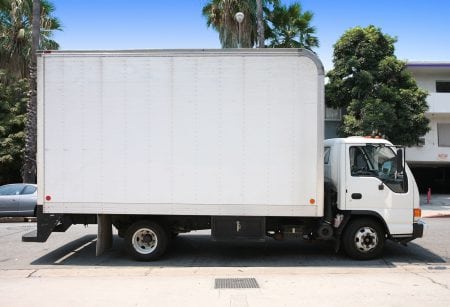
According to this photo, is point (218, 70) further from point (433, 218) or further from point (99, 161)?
point (433, 218)

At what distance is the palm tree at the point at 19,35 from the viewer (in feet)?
78.5

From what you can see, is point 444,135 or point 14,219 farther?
point 444,135

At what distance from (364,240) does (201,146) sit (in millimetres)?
3475

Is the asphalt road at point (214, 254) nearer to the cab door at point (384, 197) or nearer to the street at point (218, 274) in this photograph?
the street at point (218, 274)

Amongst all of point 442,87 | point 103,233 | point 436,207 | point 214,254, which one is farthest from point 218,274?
point 442,87

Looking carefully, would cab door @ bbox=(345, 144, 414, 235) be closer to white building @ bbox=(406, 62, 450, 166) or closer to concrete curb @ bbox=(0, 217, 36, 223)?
concrete curb @ bbox=(0, 217, 36, 223)

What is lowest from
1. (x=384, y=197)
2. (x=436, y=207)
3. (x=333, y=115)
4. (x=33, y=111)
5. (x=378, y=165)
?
(x=436, y=207)

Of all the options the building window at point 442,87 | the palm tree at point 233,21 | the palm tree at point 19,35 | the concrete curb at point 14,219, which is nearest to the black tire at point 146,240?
the concrete curb at point 14,219

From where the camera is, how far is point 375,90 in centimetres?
2166

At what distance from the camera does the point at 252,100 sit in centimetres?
893

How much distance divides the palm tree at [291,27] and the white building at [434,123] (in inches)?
235

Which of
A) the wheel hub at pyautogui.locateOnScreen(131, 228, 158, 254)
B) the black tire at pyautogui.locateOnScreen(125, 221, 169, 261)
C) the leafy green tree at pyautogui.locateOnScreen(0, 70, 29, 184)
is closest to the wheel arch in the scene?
the black tire at pyautogui.locateOnScreen(125, 221, 169, 261)

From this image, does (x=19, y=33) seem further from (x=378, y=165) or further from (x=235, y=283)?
(x=235, y=283)

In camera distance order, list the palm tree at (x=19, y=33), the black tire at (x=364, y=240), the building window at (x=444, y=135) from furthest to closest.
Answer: the building window at (x=444, y=135), the palm tree at (x=19, y=33), the black tire at (x=364, y=240)
